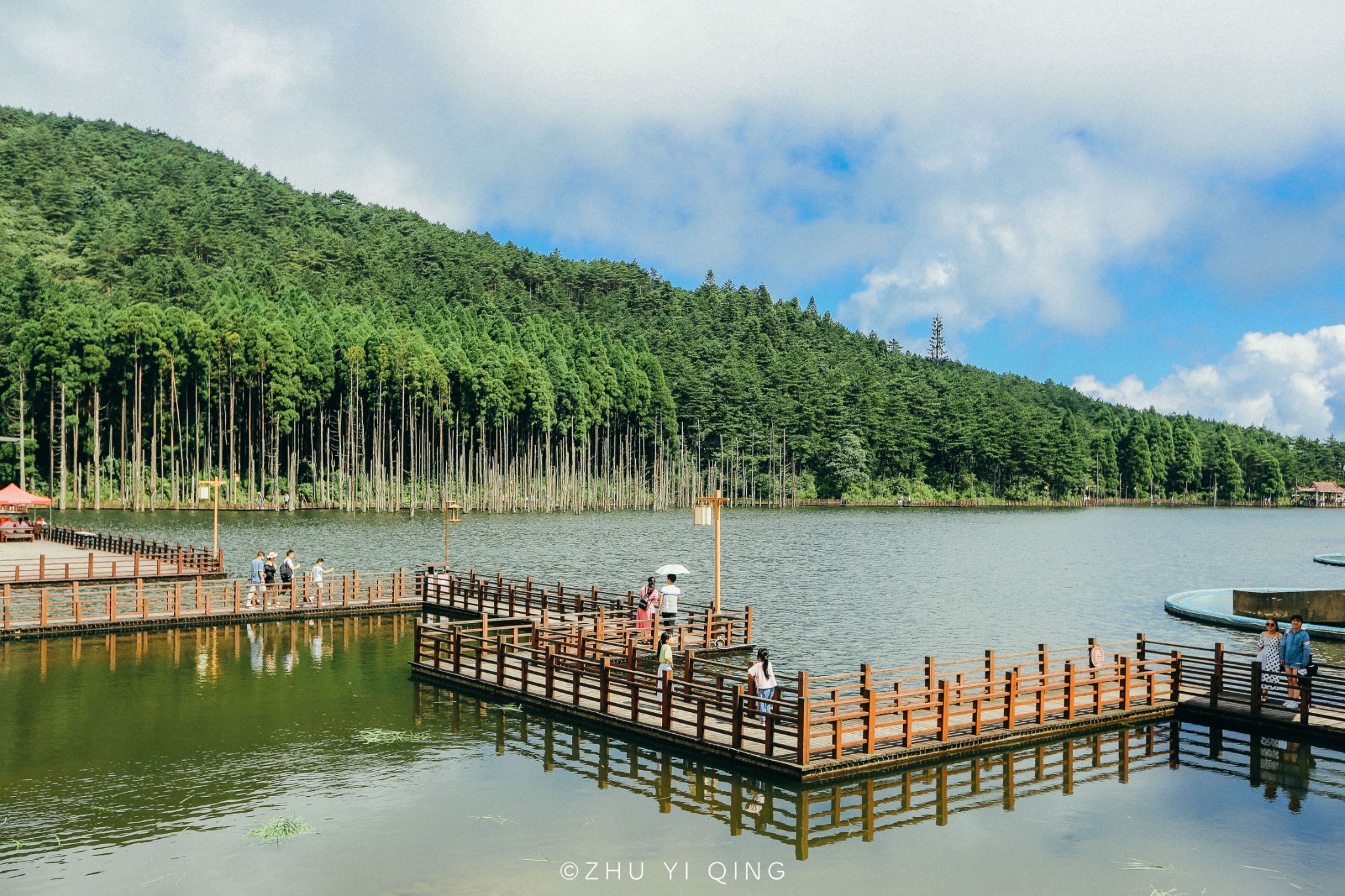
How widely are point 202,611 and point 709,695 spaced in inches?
793

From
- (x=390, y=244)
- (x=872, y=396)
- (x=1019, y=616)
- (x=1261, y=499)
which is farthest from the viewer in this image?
(x=1261, y=499)

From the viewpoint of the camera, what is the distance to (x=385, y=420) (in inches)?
3947

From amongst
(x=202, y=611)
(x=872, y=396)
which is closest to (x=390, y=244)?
(x=872, y=396)

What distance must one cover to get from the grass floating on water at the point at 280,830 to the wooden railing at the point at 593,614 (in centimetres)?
983

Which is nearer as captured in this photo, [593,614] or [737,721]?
[737,721]

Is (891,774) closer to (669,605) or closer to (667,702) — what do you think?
(667,702)

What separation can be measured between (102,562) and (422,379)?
5580cm

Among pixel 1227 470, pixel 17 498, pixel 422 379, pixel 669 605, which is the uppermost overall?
pixel 422 379

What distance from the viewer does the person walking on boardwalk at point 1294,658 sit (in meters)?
19.4

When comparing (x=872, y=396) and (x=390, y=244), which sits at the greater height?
(x=390, y=244)

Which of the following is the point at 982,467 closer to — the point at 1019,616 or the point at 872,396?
the point at 872,396

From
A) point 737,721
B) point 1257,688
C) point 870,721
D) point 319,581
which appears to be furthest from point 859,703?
point 319,581

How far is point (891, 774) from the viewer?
16688mm

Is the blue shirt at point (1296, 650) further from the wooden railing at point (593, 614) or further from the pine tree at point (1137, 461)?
the pine tree at point (1137, 461)
